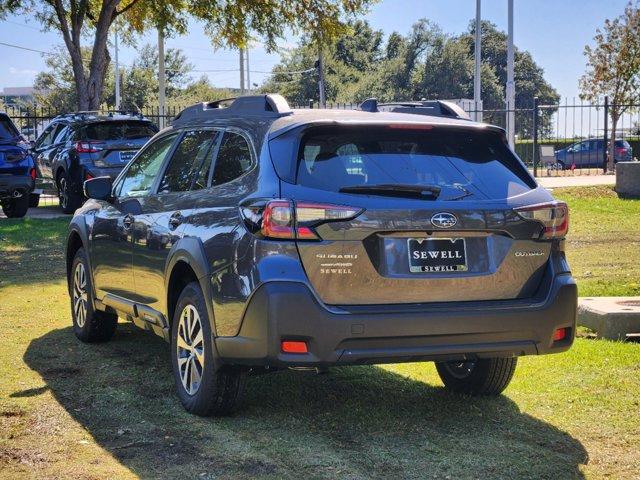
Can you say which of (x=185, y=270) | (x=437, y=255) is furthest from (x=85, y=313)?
(x=437, y=255)

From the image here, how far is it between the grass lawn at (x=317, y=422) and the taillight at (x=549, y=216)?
3.59ft

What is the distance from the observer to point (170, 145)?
742 cm

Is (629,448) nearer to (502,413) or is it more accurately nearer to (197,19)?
(502,413)

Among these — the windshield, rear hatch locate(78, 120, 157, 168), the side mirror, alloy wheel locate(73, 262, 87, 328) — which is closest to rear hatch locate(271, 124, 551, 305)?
the side mirror

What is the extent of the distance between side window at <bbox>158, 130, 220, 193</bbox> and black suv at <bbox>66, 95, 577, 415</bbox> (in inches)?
7.6

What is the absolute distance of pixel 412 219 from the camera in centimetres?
559

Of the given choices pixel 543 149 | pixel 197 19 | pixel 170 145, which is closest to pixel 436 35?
pixel 543 149

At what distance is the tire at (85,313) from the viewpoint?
849 cm

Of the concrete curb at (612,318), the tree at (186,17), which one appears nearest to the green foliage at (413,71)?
the tree at (186,17)

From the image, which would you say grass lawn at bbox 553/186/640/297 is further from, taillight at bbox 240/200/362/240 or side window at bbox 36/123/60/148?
side window at bbox 36/123/60/148

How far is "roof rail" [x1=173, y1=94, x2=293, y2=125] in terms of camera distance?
629 cm

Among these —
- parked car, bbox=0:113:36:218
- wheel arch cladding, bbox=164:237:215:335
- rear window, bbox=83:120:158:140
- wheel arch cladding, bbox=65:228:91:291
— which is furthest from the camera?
rear window, bbox=83:120:158:140

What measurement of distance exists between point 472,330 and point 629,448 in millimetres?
1015

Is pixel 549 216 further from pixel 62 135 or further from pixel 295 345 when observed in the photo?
pixel 62 135
